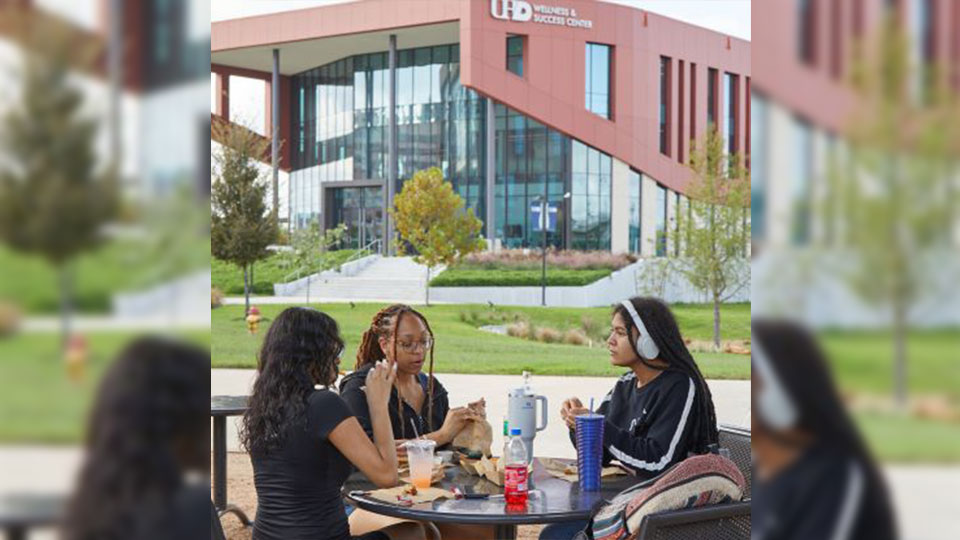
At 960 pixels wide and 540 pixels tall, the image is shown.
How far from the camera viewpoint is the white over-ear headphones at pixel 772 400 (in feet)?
3.03

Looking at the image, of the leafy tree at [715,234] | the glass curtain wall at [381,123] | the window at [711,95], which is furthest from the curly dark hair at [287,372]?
the window at [711,95]

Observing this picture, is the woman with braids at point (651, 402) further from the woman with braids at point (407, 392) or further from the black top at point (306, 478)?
the black top at point (306, 478)

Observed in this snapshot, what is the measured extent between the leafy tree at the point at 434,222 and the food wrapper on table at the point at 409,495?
21766mm

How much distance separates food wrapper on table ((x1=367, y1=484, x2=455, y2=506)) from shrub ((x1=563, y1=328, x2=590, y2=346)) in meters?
20.2

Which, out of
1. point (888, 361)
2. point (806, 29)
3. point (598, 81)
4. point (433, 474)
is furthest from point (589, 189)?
point (888, 361)

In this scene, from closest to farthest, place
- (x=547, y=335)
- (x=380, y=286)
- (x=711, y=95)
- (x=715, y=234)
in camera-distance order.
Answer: (x=715, y=234)
(x=547, y=335)
(x=380, y=286)
(x=711, y=95)

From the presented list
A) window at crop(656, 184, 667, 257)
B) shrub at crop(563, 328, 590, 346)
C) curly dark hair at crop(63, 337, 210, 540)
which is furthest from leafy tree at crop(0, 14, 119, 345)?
window at crop(656, 184, 667, 257)

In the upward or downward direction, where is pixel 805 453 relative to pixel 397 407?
upward

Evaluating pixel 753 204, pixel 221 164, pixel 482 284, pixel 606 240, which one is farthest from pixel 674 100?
pixel 753 204

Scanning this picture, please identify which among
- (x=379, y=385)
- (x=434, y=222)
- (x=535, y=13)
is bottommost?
(x=379, y=385)

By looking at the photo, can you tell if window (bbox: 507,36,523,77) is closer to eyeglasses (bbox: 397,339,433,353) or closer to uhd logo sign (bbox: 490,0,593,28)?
uhd logo sign (bbox: 490,0,593,28)

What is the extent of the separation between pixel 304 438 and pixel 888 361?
257cm

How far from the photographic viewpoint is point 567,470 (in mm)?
3705

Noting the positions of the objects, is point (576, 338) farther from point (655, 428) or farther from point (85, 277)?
point (85, 277)
